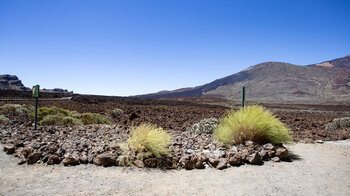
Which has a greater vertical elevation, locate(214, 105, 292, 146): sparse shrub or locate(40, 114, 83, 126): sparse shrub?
locate(214, 105, 292, 146): sparse shrub

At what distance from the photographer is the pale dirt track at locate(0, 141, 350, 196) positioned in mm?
3766

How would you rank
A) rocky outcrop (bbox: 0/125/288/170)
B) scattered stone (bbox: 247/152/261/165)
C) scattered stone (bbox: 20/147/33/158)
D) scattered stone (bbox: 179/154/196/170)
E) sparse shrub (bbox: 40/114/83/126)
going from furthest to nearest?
sparse shrub (bbox: 40/114/83/126) < scattered stone (bbox: 247/152/261/165) < scattered stone (bbox: 20/147/33/158) < scattered stone (bbox: 179/154/196/170) < rocky outcrop (bbox: 0/125/288/170)

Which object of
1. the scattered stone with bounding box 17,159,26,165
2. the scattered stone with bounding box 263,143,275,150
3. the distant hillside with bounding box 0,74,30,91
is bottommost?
the scattered stone with bounding box 17,159,26,165

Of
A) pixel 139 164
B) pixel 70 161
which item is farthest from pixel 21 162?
pixel 139 164

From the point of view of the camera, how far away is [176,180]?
4301 mm

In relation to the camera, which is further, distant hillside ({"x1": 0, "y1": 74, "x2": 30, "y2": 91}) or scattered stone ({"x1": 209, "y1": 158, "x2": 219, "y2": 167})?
distant hillside ({"x1": 0, "y1": 74, "x2": 30, "y2": 91})

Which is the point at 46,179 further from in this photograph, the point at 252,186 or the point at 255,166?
the point at 255,166

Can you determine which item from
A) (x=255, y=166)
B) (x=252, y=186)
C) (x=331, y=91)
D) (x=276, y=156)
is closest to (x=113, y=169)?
(x=252, y=186)

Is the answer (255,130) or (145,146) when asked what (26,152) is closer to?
(145,146)

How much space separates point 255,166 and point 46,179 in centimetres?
431

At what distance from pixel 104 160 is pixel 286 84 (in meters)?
108

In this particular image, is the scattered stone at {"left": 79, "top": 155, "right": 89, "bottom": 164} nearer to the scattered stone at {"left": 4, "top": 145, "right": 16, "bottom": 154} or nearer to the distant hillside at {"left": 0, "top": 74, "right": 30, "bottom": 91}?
the scattered stone at {"left": 4, "top": 145, "right": 16, "bottom": 154}

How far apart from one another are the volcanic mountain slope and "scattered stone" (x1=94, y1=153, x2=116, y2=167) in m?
75.6

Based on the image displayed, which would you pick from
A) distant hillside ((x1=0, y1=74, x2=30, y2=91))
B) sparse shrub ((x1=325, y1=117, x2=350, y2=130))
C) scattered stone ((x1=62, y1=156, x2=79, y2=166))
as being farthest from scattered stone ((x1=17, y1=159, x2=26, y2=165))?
distant hillside ((x1=0, y1=74, x2=30, y2=91))
